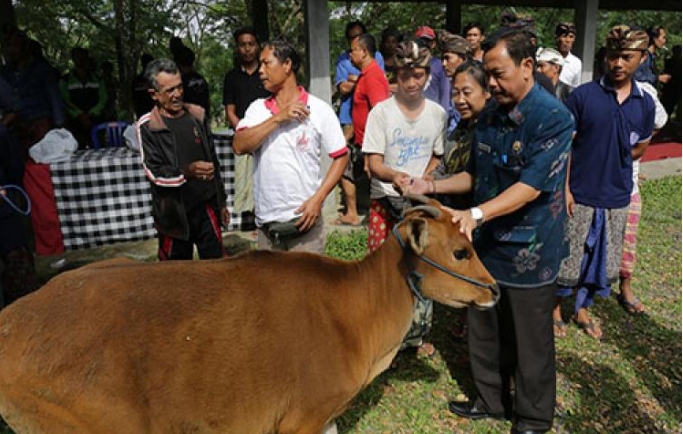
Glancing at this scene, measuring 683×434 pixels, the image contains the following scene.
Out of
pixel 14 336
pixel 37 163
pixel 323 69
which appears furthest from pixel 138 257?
pixel 14 336

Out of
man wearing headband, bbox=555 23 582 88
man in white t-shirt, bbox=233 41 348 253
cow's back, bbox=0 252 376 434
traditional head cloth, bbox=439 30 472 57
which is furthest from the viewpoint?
man wearing headband, bbox=555 23 582 88

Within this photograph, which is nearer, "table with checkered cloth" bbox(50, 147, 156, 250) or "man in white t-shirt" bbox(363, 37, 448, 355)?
"man in white t-shirt" bbox(363, 37, 448, 355)

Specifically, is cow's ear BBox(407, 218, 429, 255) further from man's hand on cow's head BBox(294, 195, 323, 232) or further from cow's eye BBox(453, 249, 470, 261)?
man's hand on cow's head BBox(294, 195, 323, 232)

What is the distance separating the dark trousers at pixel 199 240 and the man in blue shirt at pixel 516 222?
1.91m

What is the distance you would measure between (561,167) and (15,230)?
405 centimetres

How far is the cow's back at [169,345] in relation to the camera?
220 cm

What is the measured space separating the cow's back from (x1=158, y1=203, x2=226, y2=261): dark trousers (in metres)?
1.68

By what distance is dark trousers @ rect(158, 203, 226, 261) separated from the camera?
431cm

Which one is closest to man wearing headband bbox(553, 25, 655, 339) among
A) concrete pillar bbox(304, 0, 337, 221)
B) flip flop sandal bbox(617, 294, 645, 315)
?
flip flop sandal bbox(617, 294, 645, 315)

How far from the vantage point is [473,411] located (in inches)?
148

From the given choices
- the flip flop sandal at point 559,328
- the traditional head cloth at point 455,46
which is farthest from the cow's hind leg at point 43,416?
the traditional head cloth at point 455,46

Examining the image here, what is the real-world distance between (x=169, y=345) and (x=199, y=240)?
2.22 m

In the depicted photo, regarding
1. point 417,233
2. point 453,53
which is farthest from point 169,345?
point 453,53

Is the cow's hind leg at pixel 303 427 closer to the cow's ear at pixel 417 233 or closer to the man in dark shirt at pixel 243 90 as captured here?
the cow's ear at pixel 417 233
